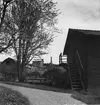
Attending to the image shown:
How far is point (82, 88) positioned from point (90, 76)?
1193mm

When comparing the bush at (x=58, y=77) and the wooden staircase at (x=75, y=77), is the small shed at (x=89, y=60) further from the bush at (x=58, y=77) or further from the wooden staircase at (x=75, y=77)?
the bush at (x=58, y=77)

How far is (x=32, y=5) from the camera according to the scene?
11.3 meters

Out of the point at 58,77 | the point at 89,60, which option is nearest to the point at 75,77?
the point at 58,77

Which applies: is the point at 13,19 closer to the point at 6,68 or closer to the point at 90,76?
the point at 90,76

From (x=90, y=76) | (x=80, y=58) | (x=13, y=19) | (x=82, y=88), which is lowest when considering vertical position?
(x=82, y=88)

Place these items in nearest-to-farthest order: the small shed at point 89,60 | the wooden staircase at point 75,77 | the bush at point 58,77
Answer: the small shed at point 89,60 → the wooden staircase at point 75,77 → the bush at point 58,77

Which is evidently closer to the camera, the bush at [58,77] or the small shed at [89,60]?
the small shed at [89,60]

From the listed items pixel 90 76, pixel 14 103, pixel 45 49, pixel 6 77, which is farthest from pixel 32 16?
pixel 6 77

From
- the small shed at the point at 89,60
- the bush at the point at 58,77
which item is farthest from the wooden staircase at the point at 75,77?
the bush at the point at 58,77

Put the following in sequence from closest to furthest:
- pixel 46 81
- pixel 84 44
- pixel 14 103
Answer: pixel 14 103
pixel 84 44
pixel 46 81

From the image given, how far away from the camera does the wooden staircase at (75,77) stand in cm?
1546

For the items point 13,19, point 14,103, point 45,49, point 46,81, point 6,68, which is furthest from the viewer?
point 6,68

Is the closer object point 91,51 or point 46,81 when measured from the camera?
point 91,51

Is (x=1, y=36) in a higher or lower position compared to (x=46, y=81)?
higher
